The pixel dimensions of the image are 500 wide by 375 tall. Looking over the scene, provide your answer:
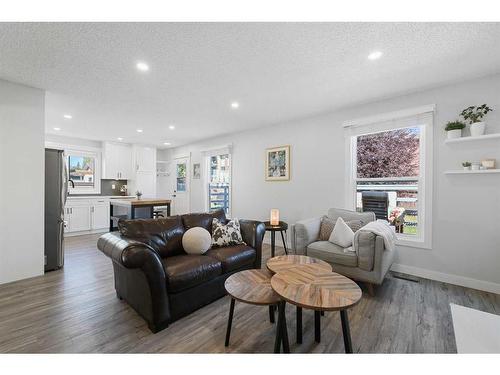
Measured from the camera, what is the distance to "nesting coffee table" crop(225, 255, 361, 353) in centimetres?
130

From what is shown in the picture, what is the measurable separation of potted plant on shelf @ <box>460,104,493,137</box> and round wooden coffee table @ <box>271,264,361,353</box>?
7.77 ft

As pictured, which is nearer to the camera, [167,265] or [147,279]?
[147,279]

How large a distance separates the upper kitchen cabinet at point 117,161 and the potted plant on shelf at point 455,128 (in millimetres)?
6825

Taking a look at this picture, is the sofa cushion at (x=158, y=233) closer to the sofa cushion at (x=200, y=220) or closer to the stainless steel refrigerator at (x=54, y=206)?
the sofa cushion at (x=200, y=220)

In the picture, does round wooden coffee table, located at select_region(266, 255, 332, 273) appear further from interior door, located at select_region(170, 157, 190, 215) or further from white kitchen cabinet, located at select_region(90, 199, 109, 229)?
white kitchen cabinet, located at select_region(90, 199, 109, 229)

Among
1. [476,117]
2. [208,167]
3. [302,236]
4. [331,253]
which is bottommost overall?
[331,253]

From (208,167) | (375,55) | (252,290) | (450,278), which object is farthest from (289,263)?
(208,167)

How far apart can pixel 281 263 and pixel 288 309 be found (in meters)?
0.51

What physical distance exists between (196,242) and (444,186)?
3.04 meters

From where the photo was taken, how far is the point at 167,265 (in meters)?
1.97

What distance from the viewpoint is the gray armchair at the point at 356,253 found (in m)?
2.28

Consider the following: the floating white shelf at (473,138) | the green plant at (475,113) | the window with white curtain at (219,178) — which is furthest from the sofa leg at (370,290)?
the window with white curtain at (219,178)

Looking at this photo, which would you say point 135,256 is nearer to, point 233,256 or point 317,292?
point 233,256
